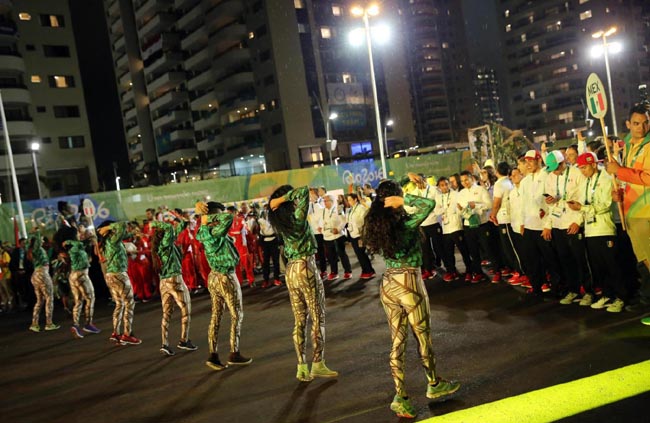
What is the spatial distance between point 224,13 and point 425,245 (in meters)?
56.9

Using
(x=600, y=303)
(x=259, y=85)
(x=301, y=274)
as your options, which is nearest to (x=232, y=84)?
(x=259, y=85)

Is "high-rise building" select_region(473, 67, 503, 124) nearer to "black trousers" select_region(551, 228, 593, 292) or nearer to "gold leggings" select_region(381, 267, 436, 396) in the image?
"black trousers" select_region(551, 228, 593, 292)

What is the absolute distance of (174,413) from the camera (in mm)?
5551

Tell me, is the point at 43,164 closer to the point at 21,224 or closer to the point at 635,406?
the point at 21,224

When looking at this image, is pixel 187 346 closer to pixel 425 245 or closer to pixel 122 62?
pixel 425 245

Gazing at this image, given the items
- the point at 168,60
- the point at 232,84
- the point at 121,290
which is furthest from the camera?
the point at 168,60

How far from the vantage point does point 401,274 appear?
4691mm

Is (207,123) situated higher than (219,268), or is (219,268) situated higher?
(207,123)

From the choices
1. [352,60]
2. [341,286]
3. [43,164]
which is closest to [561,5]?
[352,60]

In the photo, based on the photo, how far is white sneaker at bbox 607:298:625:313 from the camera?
22.3 feet

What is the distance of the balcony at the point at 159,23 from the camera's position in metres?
71.6

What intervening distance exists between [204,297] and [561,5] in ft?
333

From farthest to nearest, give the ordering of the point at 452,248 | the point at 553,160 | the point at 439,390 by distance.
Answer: the point at 452,248
the point at 553,160
the point at 439,390

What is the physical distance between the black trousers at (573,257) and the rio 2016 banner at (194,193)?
9375 millimetres
